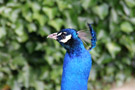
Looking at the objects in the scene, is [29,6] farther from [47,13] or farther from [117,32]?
[117,32]

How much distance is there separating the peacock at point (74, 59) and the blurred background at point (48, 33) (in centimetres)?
114

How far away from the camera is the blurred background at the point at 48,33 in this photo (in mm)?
2420

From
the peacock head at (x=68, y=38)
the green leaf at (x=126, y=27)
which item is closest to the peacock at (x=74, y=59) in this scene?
the peacock head at (x=68, y=38)

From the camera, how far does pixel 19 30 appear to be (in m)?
2.40

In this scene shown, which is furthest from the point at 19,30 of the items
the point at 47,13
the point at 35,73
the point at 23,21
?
the point at 35,73

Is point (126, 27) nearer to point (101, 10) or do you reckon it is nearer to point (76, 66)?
point (101, 10)

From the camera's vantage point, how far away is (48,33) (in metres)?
2.47

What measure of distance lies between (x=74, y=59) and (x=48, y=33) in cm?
A: 121

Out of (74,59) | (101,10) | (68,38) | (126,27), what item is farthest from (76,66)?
(126,27)

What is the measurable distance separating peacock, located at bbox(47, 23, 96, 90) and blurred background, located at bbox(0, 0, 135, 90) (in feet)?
3.74

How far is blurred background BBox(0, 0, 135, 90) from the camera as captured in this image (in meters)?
2.42

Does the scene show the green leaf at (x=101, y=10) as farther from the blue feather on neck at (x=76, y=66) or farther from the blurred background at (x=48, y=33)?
the blue feather on neck at (x=76, y=66)

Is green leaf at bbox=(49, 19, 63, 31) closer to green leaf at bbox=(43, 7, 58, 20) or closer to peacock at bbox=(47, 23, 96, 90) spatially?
green leaf at bbox=(43, 7, 58, 20)

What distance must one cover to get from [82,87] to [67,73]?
0.11 meters
